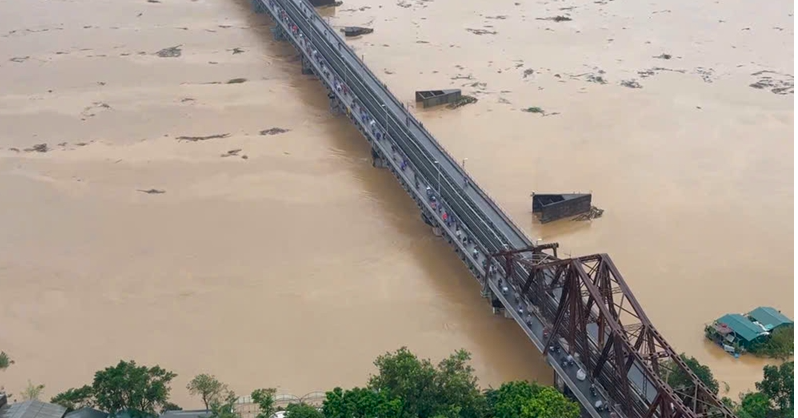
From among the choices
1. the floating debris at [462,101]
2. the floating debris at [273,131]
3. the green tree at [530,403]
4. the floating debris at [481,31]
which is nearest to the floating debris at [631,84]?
the floating debris at [462,101]

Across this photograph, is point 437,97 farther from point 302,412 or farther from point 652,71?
point 302,412

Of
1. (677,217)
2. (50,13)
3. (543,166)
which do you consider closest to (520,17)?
(543,166)

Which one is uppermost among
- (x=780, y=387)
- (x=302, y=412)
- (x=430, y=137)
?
(x=430, y=137)

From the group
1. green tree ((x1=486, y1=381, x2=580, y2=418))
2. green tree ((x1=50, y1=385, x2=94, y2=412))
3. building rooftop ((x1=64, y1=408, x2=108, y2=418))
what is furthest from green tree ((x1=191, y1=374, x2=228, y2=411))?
green tree ((x1=486, y1=381, x2=580, y2=418))

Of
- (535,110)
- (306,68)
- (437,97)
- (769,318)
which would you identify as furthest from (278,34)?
(769,318)

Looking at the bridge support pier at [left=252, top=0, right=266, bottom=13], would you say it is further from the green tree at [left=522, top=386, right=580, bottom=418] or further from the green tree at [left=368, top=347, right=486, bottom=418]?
the green tree at [left=522, top=386, right=580, bottom=418]
